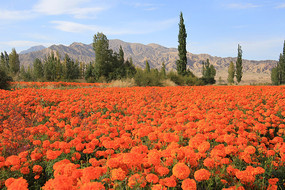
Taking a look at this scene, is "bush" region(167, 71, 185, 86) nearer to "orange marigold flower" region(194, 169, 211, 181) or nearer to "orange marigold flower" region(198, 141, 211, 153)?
"orange marigold flower" region(198, 141, 211, 153)

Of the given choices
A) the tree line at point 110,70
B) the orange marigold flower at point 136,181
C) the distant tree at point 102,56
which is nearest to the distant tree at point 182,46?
the tree line at point 110,70

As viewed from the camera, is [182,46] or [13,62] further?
[13,62]

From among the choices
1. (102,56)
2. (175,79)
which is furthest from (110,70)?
(175,79)

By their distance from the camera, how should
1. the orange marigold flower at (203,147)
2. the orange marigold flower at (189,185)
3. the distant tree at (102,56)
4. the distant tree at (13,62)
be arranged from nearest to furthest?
the orange marigold flower at (189,185), the orange marigold flower at (203,147), the distant tree at (102,56), the distant tree at (13,62)

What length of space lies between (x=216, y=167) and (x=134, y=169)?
98cm

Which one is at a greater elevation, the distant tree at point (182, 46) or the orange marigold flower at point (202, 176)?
the distant tree at point (182, 46)

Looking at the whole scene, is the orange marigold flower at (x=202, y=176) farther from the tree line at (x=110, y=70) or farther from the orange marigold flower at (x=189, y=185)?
the tree line at (x=110, y=70)

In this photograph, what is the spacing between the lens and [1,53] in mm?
65750

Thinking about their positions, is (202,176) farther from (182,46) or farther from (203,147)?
(182,46)

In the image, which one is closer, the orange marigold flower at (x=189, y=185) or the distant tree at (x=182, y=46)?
the orange marigold flower at (x=189, y=185)

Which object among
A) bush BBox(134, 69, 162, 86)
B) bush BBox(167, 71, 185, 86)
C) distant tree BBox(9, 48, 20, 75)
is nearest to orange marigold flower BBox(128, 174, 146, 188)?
bush BBox(134, 69, 162, 86)

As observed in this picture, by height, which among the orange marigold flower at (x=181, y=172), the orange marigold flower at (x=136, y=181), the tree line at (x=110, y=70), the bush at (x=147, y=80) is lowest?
the orange marigold flower at (x=136, y=181)

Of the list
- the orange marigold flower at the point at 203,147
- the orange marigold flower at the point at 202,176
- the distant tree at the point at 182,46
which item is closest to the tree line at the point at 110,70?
the distant tree at the point at 182,46

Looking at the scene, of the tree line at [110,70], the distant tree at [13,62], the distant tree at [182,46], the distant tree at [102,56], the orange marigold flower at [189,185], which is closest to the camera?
the orange marigold flower at [189,185]
